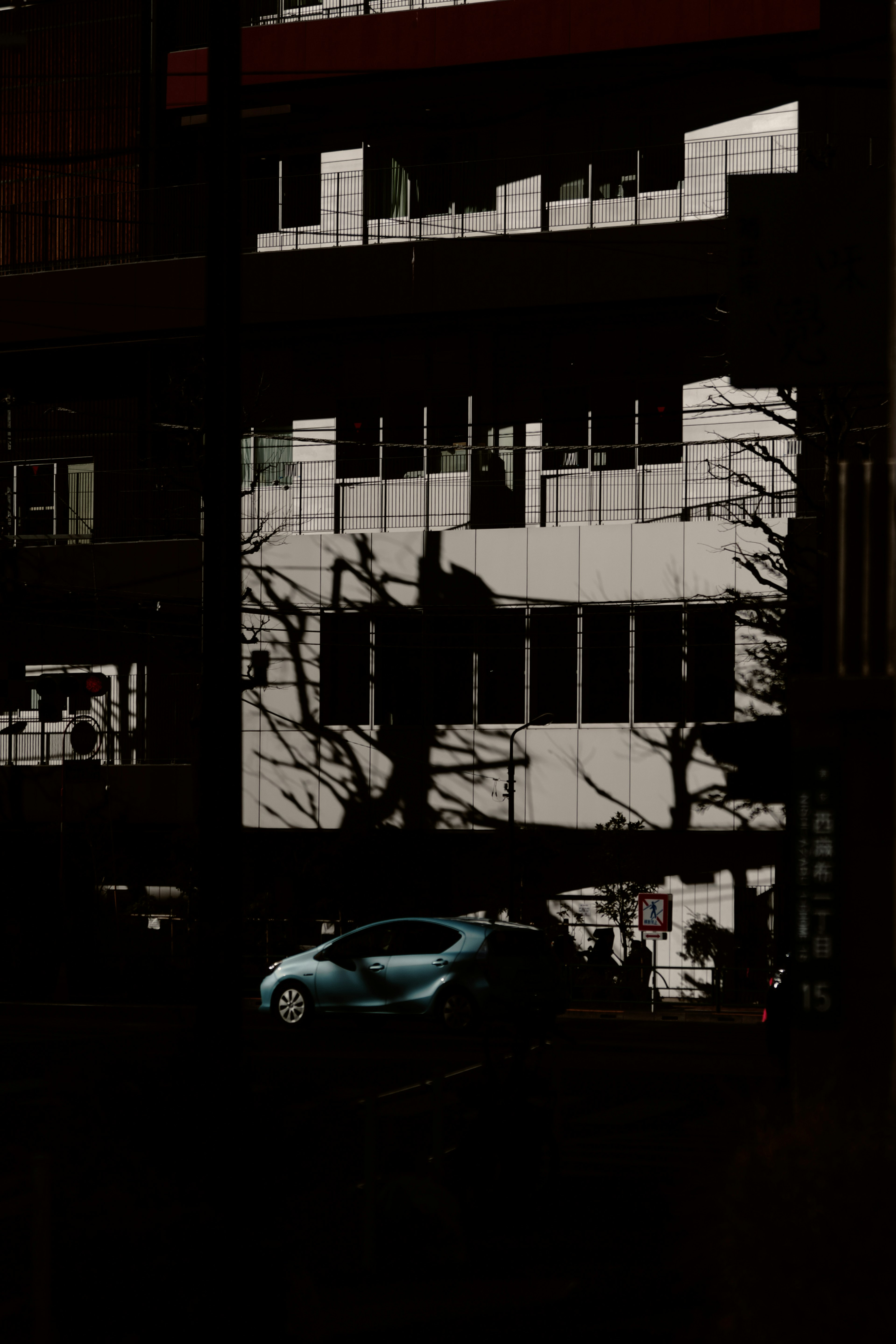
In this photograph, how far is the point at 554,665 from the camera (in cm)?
3216

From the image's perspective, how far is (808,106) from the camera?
31.1 m

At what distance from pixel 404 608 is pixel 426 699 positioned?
1.97m

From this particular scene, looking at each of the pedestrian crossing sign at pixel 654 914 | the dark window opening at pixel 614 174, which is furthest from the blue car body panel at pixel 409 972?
the dark window opening at pixel 614 174

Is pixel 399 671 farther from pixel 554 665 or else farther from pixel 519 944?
pixel 519 944

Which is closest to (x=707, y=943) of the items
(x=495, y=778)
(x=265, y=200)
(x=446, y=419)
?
(x=495, y=778)

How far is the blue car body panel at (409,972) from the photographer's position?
889 inches

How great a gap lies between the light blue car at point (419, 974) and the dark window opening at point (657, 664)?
8.49 metres

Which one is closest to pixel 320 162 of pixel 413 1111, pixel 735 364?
pixel 413 1111

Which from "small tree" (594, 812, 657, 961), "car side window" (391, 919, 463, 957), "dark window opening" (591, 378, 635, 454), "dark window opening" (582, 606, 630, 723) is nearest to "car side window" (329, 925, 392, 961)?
"car side window" (391, 919, 463, 957)

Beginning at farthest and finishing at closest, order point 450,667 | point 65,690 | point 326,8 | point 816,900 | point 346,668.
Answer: point 326,8
point 346,668
point 450,667
point 65,690
point 816,900

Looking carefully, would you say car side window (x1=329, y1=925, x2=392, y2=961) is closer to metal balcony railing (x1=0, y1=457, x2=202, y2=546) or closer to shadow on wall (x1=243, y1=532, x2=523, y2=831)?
shadow on wall (x1=243, y1=532, x2=523, y2=831)

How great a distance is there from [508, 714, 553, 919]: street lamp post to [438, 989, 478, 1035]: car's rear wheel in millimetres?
7675

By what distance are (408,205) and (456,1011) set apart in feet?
60.1

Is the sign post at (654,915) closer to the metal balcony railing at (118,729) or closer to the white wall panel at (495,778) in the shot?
the white wall panel at (495,778)
